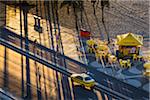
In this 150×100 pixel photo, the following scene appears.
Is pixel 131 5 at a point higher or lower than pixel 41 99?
higher

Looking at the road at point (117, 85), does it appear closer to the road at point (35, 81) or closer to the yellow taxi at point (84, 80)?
the yellow taxi at point (84, 80)

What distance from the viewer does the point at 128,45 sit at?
4634 cm

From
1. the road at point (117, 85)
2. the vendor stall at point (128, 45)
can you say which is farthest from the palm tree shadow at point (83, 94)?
the vendor stall at point (128, 45)

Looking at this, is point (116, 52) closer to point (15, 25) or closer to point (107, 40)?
point (107, 40)

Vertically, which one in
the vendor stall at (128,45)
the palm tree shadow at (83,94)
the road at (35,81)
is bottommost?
the palm tree shadow at (83,94)

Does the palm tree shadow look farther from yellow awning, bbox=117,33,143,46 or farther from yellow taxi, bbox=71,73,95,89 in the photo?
yellow awning, bbox=117,33,143,46

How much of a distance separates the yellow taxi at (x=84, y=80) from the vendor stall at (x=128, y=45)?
7614 millimetres

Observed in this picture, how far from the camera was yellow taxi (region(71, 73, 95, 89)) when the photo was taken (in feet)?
131

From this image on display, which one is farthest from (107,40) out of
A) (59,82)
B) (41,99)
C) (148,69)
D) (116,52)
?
(41,99)

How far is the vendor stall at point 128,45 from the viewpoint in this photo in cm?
4625

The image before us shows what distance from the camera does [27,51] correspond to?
46625 millimetres

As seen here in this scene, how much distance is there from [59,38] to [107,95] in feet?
46.0

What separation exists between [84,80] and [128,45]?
30.3 feet

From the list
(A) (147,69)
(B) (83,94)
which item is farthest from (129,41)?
(B) (83,94)
